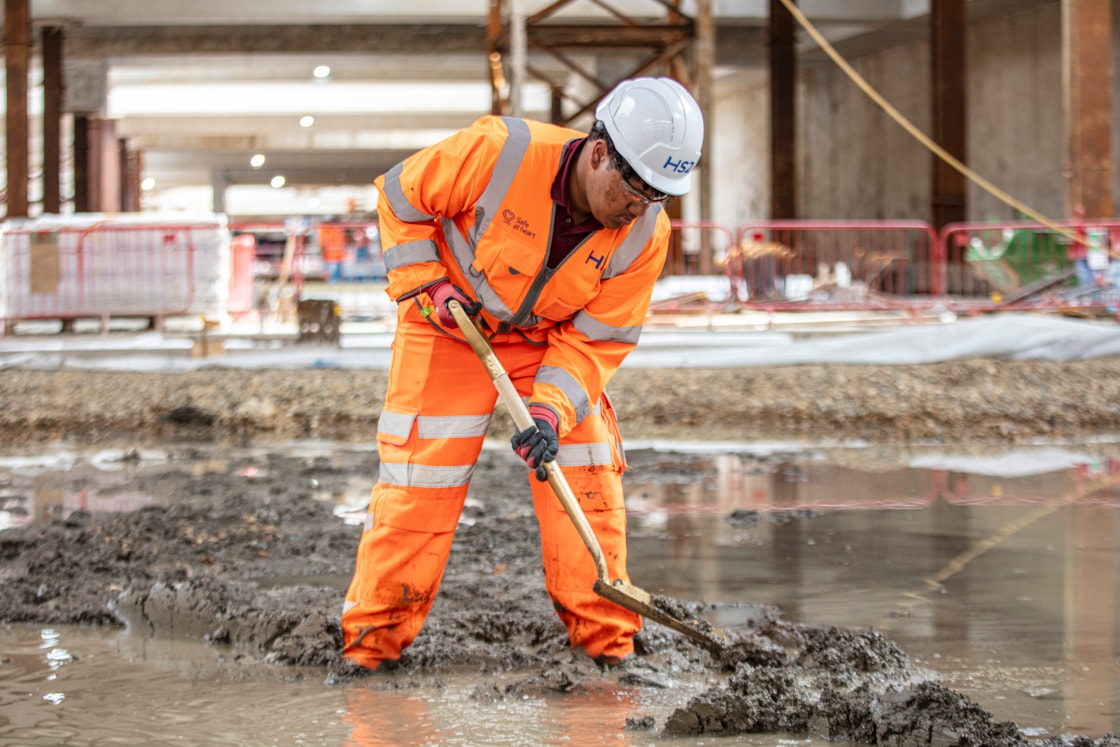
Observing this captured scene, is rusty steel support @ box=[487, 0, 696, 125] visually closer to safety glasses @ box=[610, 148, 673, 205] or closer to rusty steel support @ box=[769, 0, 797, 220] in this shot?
rusty steel support @ box=[769, 0, 797, 220]

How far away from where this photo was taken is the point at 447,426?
11.2 feet

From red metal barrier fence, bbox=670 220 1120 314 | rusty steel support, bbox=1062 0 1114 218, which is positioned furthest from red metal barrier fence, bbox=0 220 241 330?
rusty steel support, bbox=1062 0 1114 218

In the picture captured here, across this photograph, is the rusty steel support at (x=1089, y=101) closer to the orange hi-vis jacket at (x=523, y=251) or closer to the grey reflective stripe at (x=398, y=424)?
the orange hi-vis jacket at (x=523, y=251)

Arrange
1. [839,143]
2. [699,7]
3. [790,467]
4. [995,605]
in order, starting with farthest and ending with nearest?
[839,143]
[699,7]
[790,467]
[995,605]

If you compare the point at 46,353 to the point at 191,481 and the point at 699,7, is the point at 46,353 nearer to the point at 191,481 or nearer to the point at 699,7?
the point at 191,481

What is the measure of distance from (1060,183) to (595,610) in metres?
18.2

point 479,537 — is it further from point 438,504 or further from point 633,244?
point 633,244

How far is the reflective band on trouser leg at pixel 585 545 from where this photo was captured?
352cm

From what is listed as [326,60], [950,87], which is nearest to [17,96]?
[326,60]

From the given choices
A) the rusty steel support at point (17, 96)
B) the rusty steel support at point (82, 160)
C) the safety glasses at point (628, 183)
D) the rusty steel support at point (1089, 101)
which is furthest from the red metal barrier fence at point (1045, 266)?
the rusty steel support at point (82, 160)

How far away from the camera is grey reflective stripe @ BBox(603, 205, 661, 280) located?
3.46 m

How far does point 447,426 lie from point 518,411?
0.82 feet

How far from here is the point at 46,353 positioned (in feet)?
31.0

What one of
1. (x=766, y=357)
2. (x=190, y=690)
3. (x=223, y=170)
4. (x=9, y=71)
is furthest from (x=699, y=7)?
(x=223, y=170)
